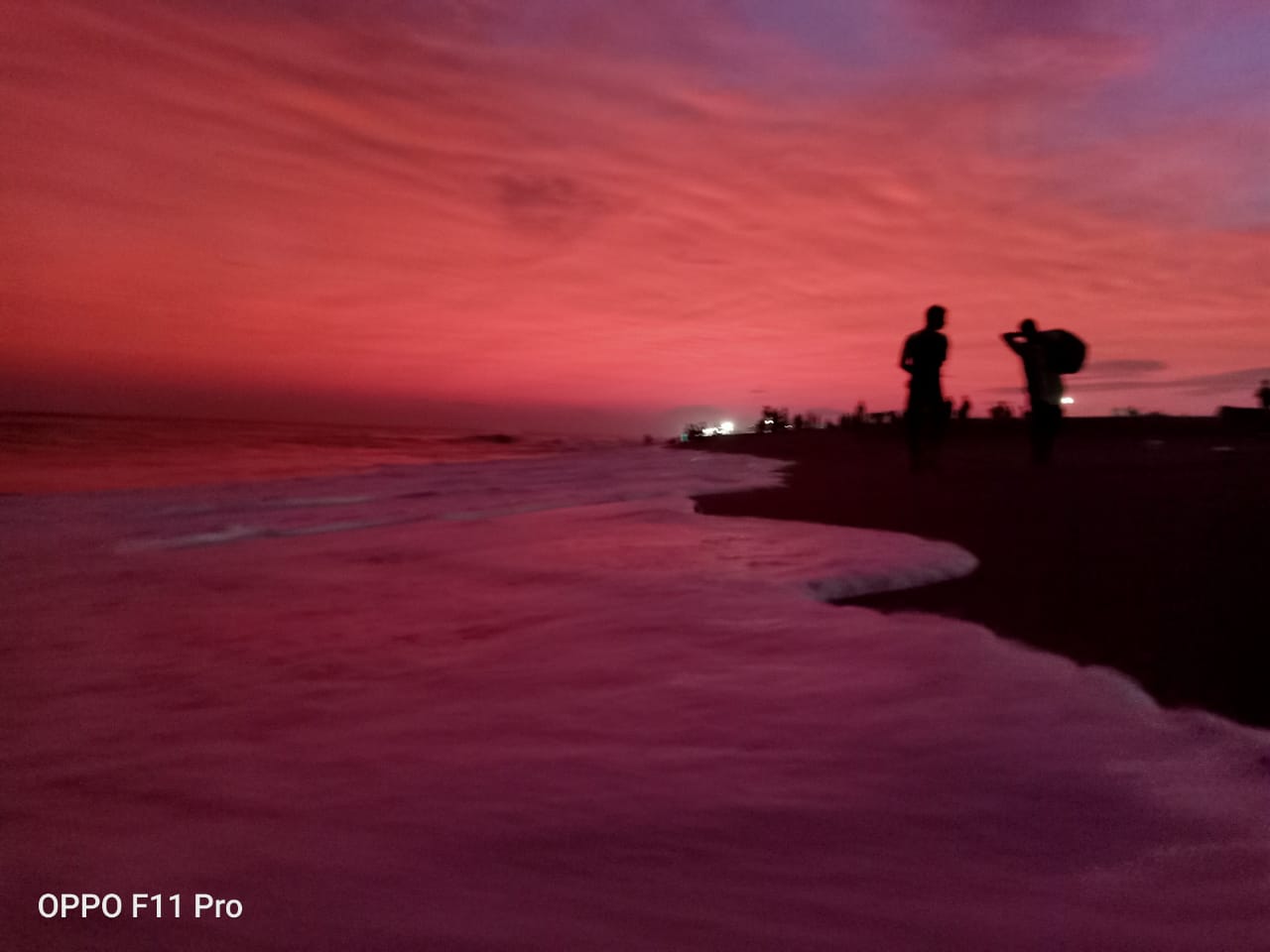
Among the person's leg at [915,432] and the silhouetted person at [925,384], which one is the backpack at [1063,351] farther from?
the person's leg at [915,432]

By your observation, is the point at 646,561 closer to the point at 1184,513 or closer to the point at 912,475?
the point at 1184,513

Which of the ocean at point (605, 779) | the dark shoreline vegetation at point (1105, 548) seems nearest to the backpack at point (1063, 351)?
the dark shoreline vegetation at point (1105, 548)

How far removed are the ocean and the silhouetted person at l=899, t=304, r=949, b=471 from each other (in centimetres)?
678

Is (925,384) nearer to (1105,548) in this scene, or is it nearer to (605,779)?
(1105,548)

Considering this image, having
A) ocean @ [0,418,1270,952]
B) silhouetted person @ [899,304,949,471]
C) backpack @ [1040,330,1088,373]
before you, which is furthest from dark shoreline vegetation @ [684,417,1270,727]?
backpack @ [1040,330,1088,373]

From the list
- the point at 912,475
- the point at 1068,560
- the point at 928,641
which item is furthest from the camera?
the point at 912,475

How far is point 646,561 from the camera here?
4.48 meters

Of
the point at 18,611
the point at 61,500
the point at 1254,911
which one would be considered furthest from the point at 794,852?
the point at 61,500

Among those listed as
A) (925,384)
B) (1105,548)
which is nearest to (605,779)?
(1105,548)

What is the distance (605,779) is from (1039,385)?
9.49 metres

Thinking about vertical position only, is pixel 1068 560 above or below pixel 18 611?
above

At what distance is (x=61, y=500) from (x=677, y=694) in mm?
8644

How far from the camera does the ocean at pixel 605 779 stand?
1.39 m

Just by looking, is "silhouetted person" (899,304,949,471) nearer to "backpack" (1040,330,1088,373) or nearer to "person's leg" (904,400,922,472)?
"person's leg" (904,400,922,472)
